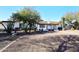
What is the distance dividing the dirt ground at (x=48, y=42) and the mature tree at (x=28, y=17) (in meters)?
0.19

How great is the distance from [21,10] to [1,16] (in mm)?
354

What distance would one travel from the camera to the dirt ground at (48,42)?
2394 cm

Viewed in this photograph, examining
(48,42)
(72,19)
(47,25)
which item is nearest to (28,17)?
(47,25)

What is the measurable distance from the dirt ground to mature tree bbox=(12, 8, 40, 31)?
0.19m

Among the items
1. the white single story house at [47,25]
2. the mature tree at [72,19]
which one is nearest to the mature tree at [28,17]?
the white single story house at [47,25]

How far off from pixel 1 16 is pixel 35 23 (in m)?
0.59

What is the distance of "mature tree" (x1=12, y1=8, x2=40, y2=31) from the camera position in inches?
942

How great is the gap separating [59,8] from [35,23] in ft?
1.58

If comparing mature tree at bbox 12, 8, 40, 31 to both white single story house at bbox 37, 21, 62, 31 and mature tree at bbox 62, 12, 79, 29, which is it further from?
mature tree at bbox 62, 12, 79, 29

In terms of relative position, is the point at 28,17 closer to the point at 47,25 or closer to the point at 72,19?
the point at 47,25

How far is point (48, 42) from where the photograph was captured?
2398 cm

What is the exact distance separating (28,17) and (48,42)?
54 centimetres

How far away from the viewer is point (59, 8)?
944 inches

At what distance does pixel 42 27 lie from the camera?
24.0 metres
